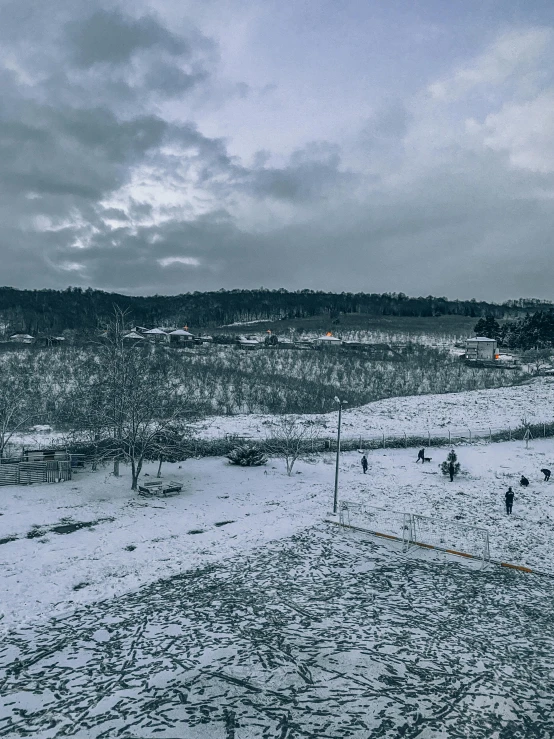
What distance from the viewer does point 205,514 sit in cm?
2266

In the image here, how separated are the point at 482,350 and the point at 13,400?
260 ft

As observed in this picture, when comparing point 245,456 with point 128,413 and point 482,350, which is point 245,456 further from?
point 482,350

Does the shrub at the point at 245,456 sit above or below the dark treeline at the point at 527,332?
below

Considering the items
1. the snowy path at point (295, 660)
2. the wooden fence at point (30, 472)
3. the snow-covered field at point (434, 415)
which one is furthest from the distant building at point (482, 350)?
the snowy path at point (295, 660)

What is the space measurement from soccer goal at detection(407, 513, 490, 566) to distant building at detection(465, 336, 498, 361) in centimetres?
6935

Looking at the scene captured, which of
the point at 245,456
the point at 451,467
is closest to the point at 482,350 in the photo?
the point at 451,467

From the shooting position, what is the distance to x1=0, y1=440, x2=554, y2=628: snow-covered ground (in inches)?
615

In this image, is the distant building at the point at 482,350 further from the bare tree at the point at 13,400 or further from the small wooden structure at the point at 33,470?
the small wooden structure at the point at 33,470

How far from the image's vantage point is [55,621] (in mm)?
12758

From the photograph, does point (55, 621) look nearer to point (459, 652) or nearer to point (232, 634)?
point (232, 634)

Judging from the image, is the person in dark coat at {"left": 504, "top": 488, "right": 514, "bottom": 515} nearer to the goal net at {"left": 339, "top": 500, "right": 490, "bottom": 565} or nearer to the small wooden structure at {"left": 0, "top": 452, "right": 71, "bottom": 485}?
the goal net at {"left": 339, "top": 500, "right": 490, "bottom": 565}

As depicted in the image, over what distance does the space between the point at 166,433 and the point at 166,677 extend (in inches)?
743

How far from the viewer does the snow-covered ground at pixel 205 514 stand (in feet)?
51.2

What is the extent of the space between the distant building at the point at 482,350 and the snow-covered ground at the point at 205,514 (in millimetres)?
52864
